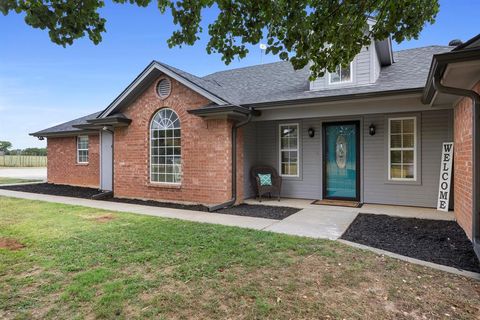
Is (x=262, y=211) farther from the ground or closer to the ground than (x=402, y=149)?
closer to the ground

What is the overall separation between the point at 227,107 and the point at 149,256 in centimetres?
457

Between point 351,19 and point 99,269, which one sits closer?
point 99,269

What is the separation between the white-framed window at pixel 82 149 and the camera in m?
14.2

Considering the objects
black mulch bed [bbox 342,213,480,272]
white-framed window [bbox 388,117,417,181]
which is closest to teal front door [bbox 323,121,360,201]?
white-framed window [bbox 388,117,417,181]

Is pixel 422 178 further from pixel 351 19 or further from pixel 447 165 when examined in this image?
pixel 351 19

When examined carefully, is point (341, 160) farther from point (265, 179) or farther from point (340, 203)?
point (265, 179)

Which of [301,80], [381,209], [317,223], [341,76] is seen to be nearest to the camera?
[317,223]

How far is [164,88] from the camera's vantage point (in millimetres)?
9250

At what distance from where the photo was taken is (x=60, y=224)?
612 centimetres

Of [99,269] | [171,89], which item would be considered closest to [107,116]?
[171,89]

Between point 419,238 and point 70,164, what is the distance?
50.0ft

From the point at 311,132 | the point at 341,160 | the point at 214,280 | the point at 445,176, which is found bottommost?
the point at 214,280

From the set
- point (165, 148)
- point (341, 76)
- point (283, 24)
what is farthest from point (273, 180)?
point (283, 24)

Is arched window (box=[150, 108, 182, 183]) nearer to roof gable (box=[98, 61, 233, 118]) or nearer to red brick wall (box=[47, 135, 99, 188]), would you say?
roof gable (box=[98, 61, 233, 118])
